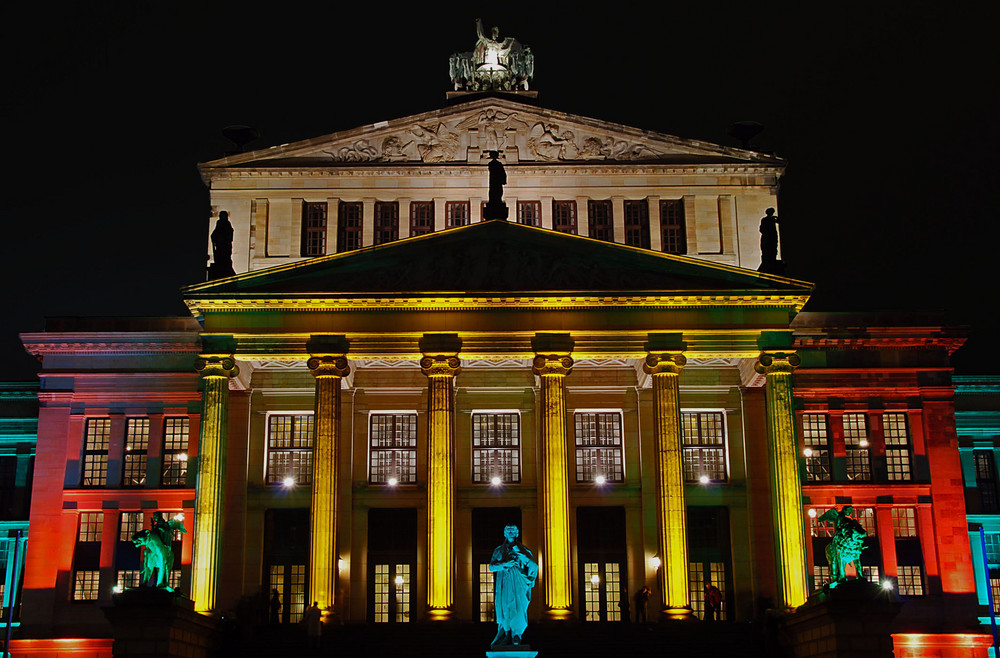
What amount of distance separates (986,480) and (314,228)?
3078 centimetres

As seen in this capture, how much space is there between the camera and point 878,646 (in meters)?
34.3

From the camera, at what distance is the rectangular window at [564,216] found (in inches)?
1997

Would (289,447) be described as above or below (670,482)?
above

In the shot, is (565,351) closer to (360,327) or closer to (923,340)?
(360,327)

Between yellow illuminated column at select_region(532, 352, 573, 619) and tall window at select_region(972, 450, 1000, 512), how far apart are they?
2074 centimetres

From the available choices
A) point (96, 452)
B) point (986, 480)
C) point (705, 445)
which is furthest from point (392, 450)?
point (986, 480)

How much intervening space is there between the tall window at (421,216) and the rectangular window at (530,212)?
3.70m

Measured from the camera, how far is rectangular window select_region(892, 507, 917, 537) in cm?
4816

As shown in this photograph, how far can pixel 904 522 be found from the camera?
4834cm

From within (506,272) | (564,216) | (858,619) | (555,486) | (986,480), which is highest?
(564,216)

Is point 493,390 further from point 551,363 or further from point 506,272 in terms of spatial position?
point 506,272

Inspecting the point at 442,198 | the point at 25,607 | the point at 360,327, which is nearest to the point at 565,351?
the point at 360,327

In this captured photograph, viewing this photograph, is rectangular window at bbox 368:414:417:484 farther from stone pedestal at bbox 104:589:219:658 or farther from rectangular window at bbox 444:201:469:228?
stone pedestal at bbox 104:589:219:658

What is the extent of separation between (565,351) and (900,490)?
15553mm
